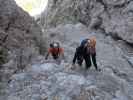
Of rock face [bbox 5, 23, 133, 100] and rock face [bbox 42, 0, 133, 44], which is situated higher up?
rock face [bbox 42, 0, 133, 44]

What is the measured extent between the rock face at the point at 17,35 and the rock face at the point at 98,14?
964cm

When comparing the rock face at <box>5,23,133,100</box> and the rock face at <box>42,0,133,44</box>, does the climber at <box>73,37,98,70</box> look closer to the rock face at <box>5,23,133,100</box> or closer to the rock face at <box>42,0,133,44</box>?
the rock face at <box>5,23,133,100</box>

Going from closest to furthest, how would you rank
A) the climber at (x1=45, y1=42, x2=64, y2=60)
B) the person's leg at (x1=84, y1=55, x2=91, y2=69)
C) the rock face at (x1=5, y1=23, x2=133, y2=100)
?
1. the rock face at (x1=5, y1=23, x2=133, y2=100)
2. the person's leg at (x1=84, y1=55, x2=91, y2=69)
3. the climber at (x1=45, y1=42, x2=64, y2=60)

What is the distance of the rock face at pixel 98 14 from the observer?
25.9 m

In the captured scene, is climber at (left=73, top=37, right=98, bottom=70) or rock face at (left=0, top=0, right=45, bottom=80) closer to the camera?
climber at (left=73, top=37, right=98, bottom=70)

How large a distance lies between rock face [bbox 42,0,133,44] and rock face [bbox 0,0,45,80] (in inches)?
379

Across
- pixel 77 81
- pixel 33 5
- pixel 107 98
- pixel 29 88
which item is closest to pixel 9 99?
pixel 29 88

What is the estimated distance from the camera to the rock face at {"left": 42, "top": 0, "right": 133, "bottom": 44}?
25.9 metres

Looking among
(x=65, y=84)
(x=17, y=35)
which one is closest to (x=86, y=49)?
(x=65, y=84)

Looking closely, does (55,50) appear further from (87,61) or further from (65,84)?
(65,84)

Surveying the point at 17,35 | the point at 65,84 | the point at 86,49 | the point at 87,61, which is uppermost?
the point at 17,35

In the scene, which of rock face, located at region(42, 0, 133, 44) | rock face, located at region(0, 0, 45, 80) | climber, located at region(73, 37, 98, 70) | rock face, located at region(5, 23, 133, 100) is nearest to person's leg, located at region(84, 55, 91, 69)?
climber, located at region(73, 37, 98, 70)

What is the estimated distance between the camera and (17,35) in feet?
53.1

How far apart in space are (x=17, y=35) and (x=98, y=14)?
16280mm
